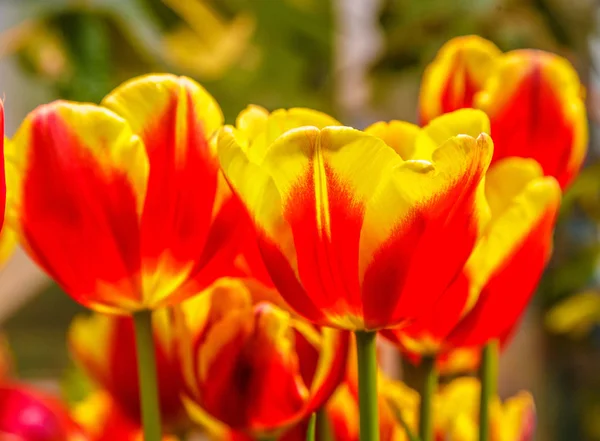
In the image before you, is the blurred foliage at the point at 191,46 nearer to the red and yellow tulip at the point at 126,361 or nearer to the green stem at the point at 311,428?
the red and yellow tulip at the point at 126,361

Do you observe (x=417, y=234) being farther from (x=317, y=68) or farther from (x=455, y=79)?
(x=317, y=68)

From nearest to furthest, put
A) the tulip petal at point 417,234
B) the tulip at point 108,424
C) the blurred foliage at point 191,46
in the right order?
the tulip petal at point 417,234 < the tulip at point 108,424 < the blurred foliage at point 191,46

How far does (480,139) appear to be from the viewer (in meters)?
0.18

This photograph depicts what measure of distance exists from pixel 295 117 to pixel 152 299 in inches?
2.4

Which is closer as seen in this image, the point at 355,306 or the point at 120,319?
the point at 355,306

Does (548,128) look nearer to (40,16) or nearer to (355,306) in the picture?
(355,306)

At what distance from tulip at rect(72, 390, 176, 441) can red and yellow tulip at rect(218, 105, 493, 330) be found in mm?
147

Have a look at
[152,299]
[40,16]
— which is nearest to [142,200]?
[152,299]

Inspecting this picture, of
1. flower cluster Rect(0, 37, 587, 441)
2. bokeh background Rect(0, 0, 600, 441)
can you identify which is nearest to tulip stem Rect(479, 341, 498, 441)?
flower cluster Rect(0, 37, 587, 441)

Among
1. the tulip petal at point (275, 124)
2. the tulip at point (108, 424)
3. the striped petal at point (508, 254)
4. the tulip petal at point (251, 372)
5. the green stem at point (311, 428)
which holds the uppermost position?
the tulip petal at point (275, 124)

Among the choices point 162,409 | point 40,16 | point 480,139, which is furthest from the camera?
point 40,16

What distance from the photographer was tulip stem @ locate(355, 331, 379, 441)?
0.19 m

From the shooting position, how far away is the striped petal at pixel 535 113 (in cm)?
24

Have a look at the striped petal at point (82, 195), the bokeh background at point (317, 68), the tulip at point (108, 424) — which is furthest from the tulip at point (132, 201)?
the bokeh background at point (317, 68)
